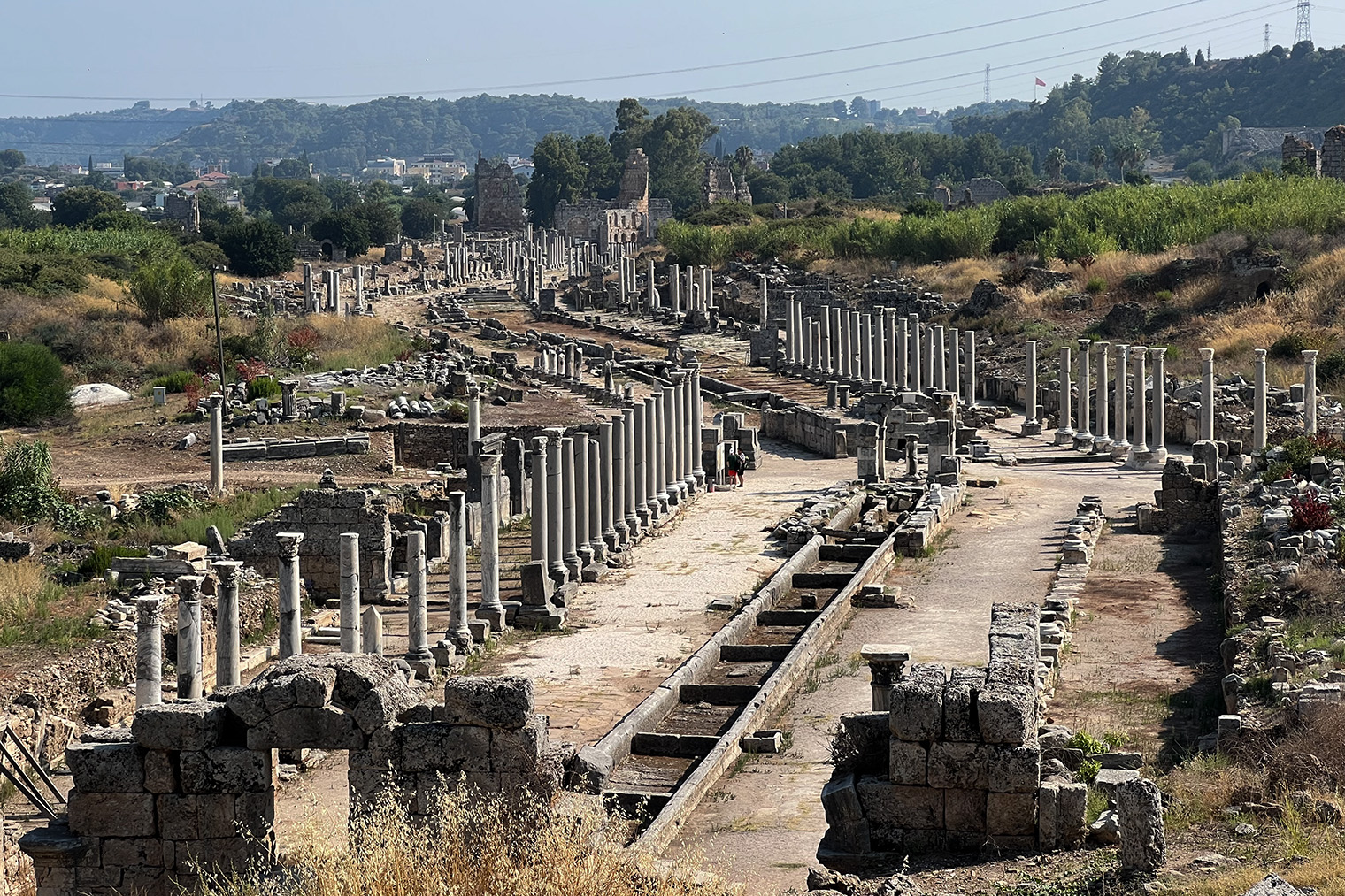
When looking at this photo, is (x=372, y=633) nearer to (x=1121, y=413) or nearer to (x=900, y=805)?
(x=900, y=805)

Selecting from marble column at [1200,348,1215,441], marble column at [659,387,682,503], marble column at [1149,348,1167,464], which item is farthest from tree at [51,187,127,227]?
marble column at [1200,348,1215,441]

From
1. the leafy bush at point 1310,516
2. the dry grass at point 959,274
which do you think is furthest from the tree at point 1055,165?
the leafy bush at point 1310,516

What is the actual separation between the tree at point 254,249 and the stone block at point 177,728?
89.9m

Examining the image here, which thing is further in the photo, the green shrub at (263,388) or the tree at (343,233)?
the tree at (343,233)

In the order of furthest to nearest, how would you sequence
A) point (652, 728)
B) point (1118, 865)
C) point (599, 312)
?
point (599, 312), point (652, 728), point (1118, 865)

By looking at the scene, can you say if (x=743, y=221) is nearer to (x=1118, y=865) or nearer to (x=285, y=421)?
(x=285, y=421)

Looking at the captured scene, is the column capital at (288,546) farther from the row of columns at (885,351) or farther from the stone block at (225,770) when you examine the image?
the row of columns at (885,351)

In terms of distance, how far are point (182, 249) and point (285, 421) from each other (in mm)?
51825

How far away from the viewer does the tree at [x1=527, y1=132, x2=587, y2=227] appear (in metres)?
154

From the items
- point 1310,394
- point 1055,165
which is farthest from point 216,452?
point 1055,165

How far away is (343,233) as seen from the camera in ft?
404

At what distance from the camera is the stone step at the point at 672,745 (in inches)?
776

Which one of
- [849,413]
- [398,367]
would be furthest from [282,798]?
[398,367]

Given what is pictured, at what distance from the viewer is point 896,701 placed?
14438 millimetres
